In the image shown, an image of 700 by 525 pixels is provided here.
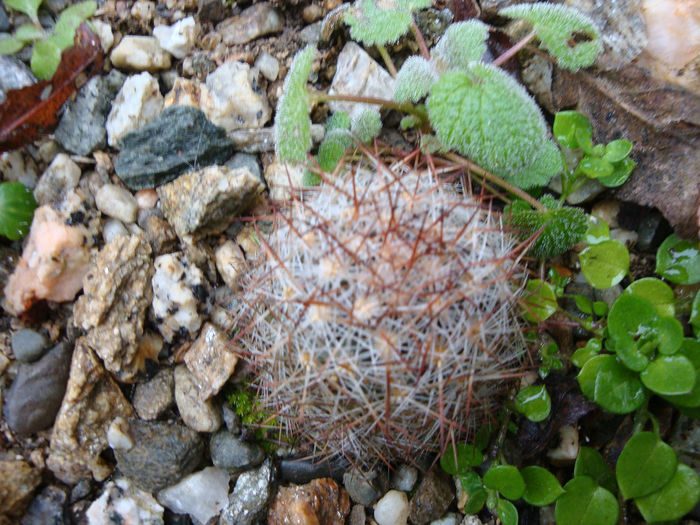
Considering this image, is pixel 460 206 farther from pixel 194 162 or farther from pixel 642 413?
pixel 194 162

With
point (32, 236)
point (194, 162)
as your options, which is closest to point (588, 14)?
point (194, 162)

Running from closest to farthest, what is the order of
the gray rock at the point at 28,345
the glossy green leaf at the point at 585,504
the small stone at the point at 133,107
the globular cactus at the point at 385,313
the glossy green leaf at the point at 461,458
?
the globular cactus at the point at 385,313, the glossy green leaf at the point at 585,504, the glossy green leaf at the point at 461,458, the gray rock at the point at 28,345, the small stone at the point at 133,107

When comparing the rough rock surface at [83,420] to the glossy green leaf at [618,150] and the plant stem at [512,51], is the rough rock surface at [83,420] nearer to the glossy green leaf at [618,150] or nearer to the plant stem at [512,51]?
the plant stem at [512,51]

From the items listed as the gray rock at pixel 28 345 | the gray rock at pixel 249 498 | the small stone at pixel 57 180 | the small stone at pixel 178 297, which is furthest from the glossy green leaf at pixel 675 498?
the small stone at pixel 57 180

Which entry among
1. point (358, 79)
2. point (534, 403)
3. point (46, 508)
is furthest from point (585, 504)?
point (46, 508)

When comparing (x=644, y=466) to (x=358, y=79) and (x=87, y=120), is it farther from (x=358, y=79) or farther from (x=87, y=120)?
(x=87, y=120)

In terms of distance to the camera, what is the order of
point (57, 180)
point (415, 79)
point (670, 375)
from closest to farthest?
point (670, 375) < point (415, 79) < point (57, 180)
